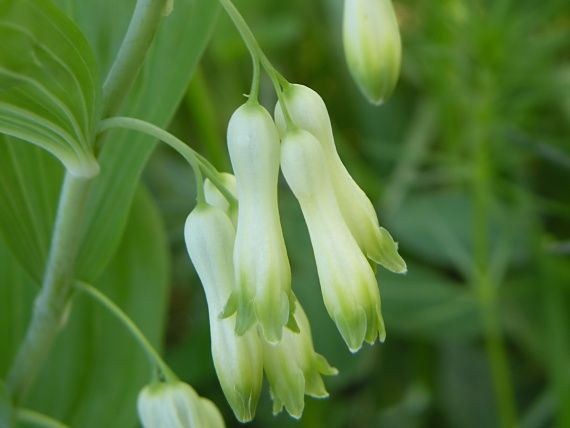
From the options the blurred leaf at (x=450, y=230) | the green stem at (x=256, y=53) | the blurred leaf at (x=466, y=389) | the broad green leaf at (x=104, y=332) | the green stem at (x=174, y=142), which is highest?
the green stem at (x=256, y=53)

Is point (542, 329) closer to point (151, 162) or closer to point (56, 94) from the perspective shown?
point (151, 162)

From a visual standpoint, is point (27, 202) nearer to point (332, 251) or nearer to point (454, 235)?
point (332, 251)

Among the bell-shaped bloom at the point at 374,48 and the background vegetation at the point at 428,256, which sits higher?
the bell-shaped bloom at the point at 374,48

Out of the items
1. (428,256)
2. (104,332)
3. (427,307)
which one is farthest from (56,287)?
(428,256)

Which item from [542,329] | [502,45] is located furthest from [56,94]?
[542,329]

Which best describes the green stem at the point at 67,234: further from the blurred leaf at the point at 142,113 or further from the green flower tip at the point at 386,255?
the green flower tip at the point at 386,255

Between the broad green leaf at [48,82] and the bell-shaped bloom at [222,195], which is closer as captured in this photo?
the broad green leaf at [48,82]

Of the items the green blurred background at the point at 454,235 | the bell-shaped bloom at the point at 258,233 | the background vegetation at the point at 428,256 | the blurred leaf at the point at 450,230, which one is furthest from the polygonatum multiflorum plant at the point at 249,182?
the blurred leaf at the point at 450,230

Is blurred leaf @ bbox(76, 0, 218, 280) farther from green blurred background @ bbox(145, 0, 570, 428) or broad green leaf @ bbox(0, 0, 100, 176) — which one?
green blurred background @ bbox(145, 0, 570, 428)
